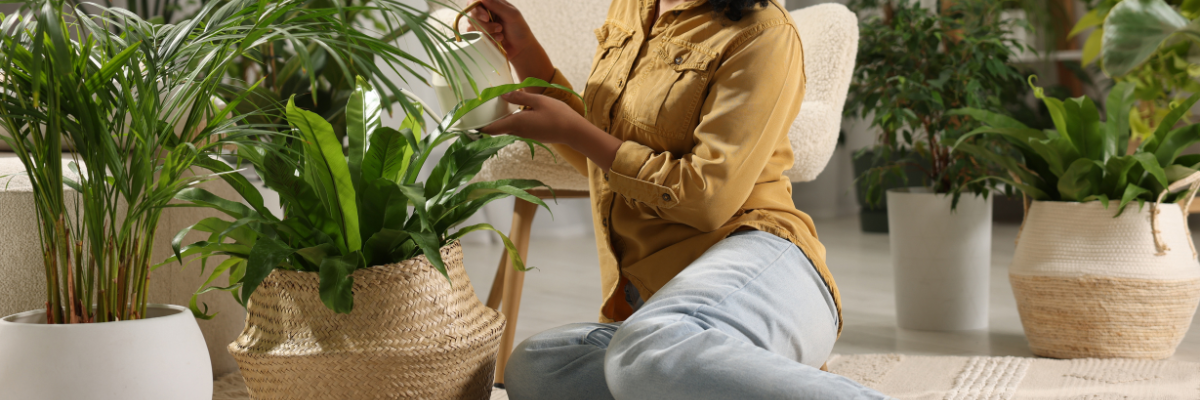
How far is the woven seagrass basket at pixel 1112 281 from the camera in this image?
142 cm

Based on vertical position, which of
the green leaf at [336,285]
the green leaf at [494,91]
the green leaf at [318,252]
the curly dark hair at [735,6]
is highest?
the curly dark hair at [735,6]

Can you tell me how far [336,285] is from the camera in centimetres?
72

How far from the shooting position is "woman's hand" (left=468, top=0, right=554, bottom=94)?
1.07m

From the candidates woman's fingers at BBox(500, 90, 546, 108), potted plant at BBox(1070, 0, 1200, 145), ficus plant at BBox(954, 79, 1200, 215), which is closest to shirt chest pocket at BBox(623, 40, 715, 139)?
woman's fingers at BBox(500, 90, 546, 108)

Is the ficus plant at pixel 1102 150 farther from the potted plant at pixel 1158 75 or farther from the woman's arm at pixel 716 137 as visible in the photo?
the woman's arm at pixel 716 137

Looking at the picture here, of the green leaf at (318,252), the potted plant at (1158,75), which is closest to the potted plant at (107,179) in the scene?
the green leaf at (318,252)

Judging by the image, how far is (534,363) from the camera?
0.98 metres

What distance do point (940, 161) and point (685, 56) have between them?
994 mm

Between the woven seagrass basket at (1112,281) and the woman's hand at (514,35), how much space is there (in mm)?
927

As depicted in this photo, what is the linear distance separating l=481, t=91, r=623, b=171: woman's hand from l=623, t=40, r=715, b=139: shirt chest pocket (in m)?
0.08

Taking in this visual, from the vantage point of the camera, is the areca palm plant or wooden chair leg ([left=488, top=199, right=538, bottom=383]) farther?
wooden chair leg ([left=488, top=199, right=538, bottom=383])

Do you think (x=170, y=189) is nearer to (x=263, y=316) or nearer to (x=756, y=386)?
(x=263, y=316)

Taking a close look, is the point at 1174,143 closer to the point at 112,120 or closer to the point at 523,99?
the point at 523,99

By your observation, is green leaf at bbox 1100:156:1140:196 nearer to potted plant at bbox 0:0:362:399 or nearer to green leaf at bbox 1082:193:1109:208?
green leaf at bbox 1082:193:1109:208
